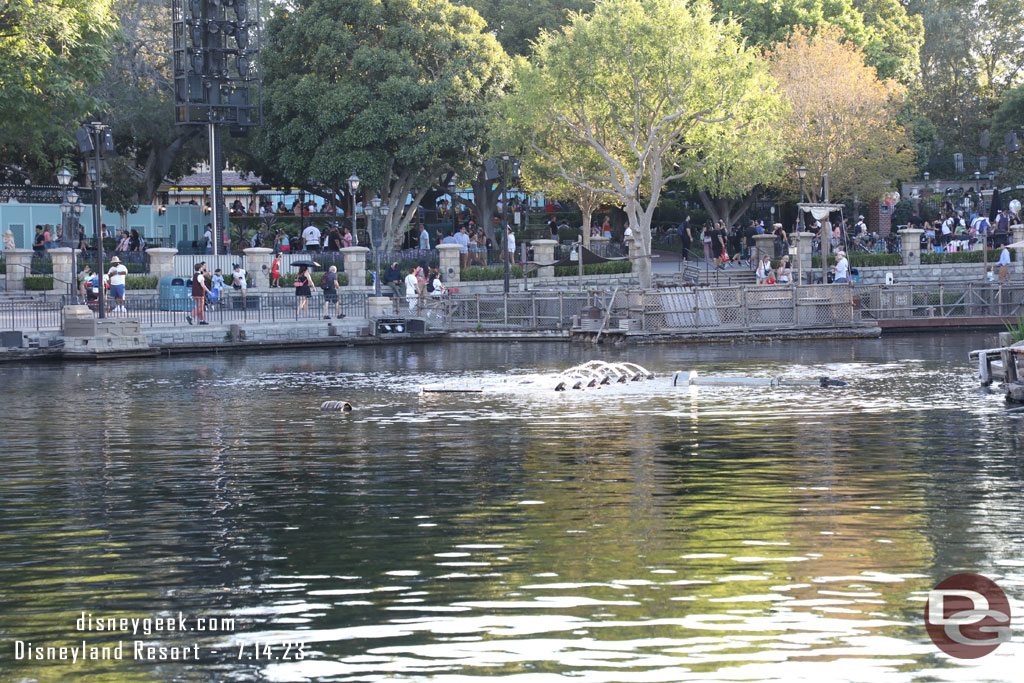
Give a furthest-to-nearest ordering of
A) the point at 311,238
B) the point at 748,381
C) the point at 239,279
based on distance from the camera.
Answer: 1. the point at 311,238
2. the point at 239,279
3. the point at 748,381

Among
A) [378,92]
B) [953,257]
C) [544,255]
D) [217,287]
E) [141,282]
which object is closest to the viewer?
[217,287]

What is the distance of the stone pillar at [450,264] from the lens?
48.8 m

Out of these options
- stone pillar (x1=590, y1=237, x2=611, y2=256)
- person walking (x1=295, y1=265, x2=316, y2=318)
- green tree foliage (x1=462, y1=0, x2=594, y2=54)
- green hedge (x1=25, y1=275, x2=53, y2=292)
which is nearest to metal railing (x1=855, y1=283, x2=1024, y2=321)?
stone pillar (x1=590, y1=237, x2=611, y2=256)

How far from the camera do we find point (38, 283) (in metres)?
44.2

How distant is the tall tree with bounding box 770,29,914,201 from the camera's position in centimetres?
5644

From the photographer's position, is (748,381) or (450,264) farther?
(450,264)

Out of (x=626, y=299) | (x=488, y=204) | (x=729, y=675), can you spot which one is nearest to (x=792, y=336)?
(x=626, y=299)

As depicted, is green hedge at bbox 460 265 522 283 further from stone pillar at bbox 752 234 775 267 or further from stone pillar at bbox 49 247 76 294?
stone pillar at bbox 49 247 76 294

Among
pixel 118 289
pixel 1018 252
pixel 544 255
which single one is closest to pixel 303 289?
pixel 118 289

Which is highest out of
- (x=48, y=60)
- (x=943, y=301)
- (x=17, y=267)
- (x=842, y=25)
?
(x=842, y=25)

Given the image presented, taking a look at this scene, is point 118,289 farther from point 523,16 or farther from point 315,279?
point 523,16

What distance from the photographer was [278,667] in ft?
30.9

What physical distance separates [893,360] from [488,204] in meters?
31.6

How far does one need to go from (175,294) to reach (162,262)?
3681 mm
